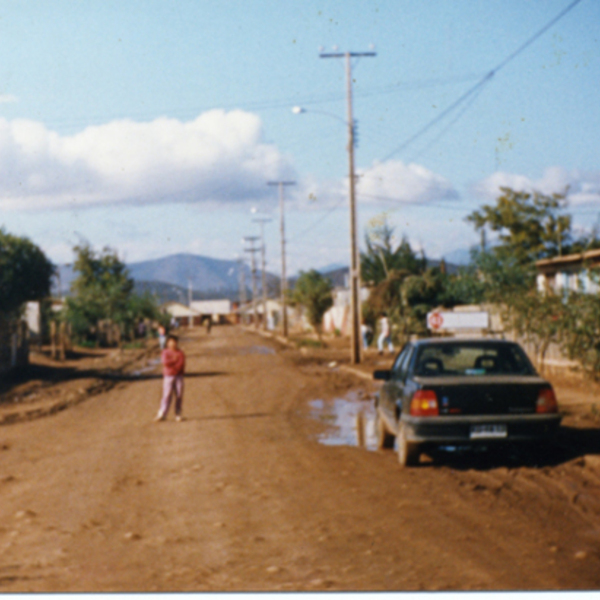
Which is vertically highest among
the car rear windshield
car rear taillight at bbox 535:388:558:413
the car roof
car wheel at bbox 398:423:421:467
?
the car roof

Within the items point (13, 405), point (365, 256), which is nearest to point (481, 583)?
point (13, 405)

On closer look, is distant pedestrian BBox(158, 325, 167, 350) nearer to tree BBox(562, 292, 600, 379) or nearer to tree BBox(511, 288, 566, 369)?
tree BBox(511, 288, 566, 369)

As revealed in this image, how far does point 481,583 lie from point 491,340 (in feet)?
17.3

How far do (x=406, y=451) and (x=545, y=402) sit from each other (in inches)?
63.1

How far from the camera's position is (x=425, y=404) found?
31.5ft

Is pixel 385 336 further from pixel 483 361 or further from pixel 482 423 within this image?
pixel 482 423

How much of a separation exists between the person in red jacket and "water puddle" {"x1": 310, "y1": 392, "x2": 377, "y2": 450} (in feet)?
7.95

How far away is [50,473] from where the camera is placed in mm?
10469

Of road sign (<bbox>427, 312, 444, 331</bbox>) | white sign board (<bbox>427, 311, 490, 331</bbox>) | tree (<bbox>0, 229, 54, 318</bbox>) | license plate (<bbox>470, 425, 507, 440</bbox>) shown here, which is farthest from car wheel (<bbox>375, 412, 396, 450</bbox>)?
tree (<bbox>0, 229, 54, 318</bbox>)

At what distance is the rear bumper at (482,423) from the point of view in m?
9.52

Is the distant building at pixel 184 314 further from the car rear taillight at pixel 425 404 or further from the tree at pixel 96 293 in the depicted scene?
the car rear taillight at pixel 425 404

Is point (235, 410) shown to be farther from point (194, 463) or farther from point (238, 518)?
point (238, 518)

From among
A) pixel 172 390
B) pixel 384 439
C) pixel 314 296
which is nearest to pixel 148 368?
pixel 172 390

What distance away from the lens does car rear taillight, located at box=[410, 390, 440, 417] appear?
9.58 m
